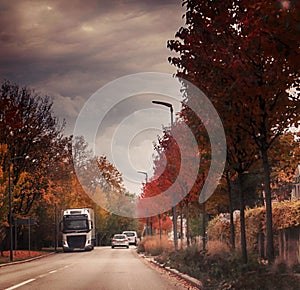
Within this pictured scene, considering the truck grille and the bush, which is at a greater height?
the truck grille

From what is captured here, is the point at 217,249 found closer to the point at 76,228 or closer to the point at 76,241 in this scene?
the point at 76,228

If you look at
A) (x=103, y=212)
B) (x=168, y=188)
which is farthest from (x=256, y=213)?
(x=103, y=212)

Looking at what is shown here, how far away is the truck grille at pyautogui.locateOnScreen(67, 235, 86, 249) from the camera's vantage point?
203ft

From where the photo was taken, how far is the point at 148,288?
60.3 ft

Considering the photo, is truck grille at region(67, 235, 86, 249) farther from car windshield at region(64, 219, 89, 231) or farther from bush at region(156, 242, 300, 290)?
bush at region(156, 242, 300, 290)

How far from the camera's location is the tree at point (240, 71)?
15.4 m

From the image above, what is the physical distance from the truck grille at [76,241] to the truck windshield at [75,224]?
4.14ft

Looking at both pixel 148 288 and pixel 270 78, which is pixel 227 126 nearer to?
pixel 270 78

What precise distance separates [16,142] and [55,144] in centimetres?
351

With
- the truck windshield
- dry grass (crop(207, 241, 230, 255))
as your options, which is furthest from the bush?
the truck windshield

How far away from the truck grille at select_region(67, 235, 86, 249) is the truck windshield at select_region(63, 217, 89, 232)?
1.26 meters

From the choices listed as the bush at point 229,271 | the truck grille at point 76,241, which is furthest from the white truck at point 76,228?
the bush at point 229,271

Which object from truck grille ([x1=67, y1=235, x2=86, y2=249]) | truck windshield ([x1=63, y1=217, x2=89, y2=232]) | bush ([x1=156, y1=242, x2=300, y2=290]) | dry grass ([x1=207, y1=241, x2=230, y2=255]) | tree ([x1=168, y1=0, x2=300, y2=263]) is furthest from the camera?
truck grille ([x1=67, y1=235, x2=86, y2=249])

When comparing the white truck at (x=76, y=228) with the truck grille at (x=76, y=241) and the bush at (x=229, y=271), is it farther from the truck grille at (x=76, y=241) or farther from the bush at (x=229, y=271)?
the bush at (x=229, y=271)
